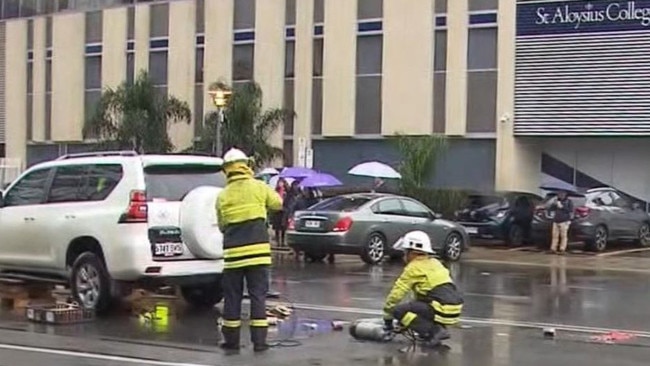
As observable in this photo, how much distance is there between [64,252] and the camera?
14.3 meters

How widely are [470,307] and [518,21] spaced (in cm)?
2092


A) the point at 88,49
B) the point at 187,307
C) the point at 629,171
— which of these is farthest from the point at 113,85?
the point at 187,307

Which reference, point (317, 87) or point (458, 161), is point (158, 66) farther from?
point (458, 161)

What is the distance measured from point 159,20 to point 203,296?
30331 millimetres

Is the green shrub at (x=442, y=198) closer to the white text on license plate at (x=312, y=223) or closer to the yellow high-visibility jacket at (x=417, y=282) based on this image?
the white text on license plate at (x=312, y=223)

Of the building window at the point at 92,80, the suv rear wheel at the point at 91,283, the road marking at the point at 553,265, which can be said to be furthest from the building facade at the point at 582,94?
the suv rear wheel at the point at 91,283

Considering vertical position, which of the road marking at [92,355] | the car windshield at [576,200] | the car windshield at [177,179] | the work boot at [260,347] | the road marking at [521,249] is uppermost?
the car windshield at [177,179]

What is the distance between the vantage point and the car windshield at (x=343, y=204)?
24.4m

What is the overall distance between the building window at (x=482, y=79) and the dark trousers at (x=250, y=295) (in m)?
25.4

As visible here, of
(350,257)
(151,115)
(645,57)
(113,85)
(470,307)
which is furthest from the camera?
(113,85)

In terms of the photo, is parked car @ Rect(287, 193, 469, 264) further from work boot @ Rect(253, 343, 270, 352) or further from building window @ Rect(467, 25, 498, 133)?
work boot @ Rect(253, 343, 270, 352)

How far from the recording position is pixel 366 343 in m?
11.7

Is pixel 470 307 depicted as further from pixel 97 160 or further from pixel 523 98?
pixel 523 98

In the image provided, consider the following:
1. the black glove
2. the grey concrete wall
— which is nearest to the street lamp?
the grey concrete wall
